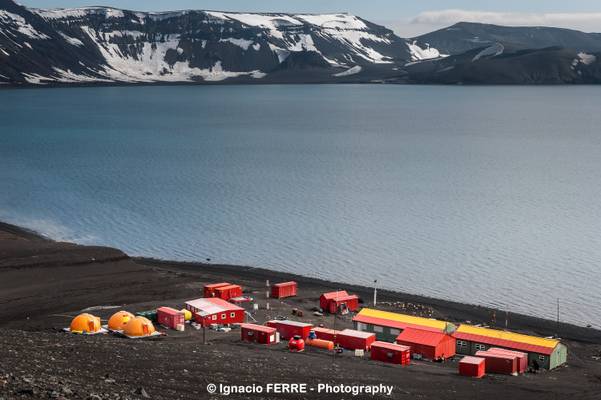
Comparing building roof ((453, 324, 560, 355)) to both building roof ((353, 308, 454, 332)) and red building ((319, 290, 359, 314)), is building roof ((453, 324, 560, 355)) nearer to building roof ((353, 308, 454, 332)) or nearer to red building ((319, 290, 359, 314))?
building roof ((353, 308, 454, 332))

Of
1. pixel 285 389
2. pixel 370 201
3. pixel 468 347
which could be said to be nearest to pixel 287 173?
pixel 370 201

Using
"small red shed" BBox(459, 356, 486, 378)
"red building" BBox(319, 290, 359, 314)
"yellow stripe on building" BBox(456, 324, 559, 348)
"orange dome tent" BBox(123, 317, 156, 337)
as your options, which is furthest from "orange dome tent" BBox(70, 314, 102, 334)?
"yellow stripe on building" BBox(456, 324, 559, 348)

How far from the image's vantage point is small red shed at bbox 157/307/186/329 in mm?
26578

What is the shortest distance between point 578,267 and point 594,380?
14.5m

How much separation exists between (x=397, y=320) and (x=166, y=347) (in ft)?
26.6

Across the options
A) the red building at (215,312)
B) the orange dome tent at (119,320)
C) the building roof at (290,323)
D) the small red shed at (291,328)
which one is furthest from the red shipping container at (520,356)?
the orange dome tent at (119,320)

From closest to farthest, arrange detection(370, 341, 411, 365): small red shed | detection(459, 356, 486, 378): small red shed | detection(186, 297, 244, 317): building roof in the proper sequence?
detection(459, 356, 486, 378): small red shed
detection(370, 341, 411, 365): small red shed
detection(186, 297, 244, 317): building roof

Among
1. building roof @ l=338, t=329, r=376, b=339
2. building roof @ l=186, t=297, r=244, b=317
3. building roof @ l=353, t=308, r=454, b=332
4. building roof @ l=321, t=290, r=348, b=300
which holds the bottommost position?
building roof @ l=353, t=308, r=454, b=332

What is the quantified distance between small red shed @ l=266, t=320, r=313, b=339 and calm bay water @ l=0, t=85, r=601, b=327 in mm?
9390

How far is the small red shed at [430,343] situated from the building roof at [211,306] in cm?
585

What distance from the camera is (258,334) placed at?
2550cm

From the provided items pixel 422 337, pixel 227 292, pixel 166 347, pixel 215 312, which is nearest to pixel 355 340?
pixel 422 337

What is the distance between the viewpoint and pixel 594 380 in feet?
75.4

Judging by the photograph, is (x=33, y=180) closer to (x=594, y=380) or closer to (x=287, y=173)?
(x=287, y=173)
